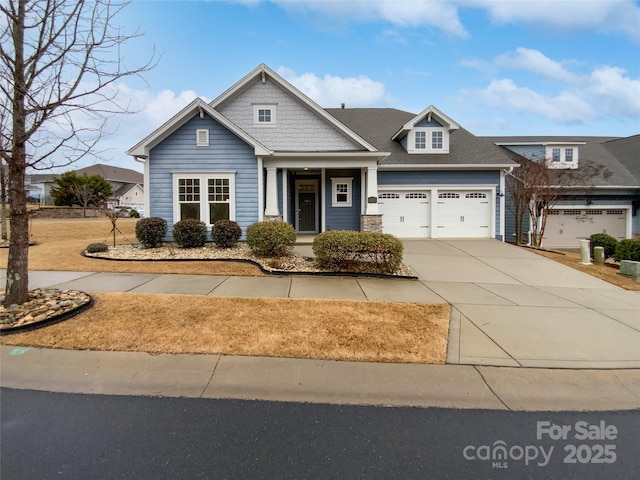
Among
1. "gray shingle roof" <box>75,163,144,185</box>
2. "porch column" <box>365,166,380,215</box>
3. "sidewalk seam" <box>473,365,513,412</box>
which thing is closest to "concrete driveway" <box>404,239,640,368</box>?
"sidewalk seam" <box>473,365,513,412</box>

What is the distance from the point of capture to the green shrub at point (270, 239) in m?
9.65

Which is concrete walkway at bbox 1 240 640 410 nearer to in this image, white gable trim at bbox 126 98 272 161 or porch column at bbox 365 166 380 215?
white gable trim at bbox 126 98 272 161

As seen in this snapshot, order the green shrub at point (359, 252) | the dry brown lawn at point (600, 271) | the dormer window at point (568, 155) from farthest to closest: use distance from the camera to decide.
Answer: the dormer window at point (568, 155) → the dry brown lawn at point (600, 271) → the green shrub at point (359, 252)

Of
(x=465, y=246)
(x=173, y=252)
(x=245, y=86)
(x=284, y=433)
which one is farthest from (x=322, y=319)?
(x=245, y=86)

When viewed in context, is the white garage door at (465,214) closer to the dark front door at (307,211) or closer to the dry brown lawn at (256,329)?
the dark front door at (307,211)

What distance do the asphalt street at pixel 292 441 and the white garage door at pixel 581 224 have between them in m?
17.9

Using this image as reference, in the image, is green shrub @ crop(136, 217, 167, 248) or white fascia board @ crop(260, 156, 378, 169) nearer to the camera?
green shrub @ crop(136, 217, 167, 248)

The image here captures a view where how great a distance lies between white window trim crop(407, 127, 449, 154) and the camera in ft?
51.3

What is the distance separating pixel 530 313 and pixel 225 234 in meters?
8.56

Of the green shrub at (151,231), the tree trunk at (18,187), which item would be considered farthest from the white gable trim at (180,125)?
the tree trunk at (18,187)

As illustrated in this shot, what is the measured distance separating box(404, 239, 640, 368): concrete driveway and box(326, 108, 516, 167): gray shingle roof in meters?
5.30

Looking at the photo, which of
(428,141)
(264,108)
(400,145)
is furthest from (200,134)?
(428,141)

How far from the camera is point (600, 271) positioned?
35.6 feet

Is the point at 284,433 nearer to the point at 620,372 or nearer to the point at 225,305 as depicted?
the point at 225,305
